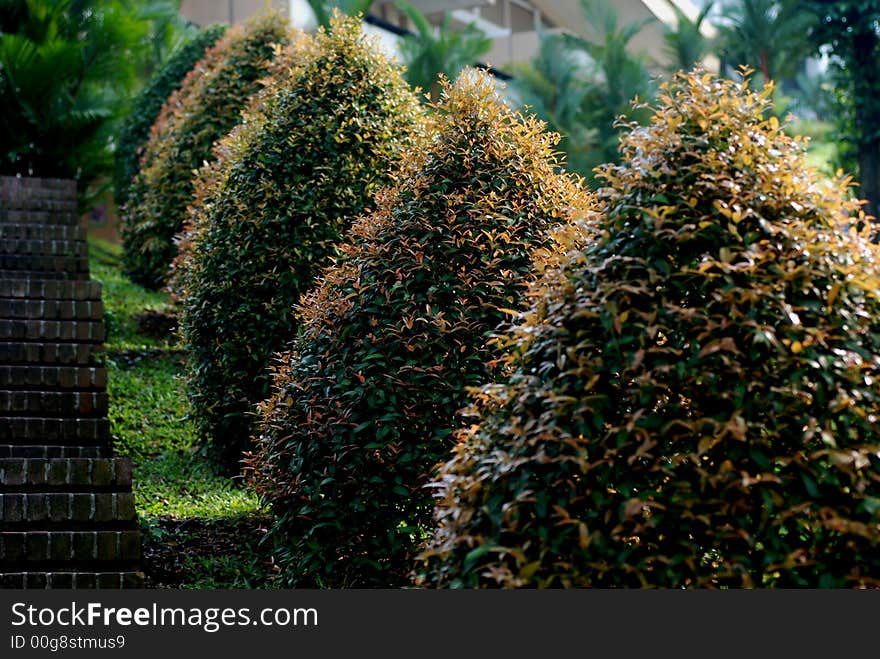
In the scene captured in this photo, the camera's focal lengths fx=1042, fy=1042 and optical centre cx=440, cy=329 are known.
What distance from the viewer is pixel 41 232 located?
10.9 meters

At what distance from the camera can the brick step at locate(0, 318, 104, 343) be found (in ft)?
25.9

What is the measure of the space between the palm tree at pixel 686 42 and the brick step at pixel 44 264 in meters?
14.0

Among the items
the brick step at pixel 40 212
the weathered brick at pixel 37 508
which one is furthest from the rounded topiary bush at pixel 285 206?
the brick step at pixel 40 212

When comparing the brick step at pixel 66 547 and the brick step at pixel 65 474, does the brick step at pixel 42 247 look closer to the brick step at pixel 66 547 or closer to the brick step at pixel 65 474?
the brick step at pixel 65 474

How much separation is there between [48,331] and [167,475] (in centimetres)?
156

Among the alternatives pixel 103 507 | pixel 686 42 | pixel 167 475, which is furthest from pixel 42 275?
pixel 686 42

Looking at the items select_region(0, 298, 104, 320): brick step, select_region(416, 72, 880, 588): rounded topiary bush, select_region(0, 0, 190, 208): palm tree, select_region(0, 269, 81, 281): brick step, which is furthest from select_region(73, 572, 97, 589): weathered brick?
select_region(0, 0, 190, 208): palm tree

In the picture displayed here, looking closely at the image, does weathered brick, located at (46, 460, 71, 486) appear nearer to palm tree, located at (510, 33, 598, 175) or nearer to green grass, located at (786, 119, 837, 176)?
palm tree, located at (510, 33, 598, 175)

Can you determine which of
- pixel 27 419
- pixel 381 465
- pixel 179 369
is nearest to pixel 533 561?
pixel 381 465

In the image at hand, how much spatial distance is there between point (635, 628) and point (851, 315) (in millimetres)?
1167

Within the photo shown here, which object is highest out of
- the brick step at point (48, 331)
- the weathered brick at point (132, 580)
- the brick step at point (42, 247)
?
the brick step at point (42, 247)

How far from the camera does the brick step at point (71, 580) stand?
477 centimetres

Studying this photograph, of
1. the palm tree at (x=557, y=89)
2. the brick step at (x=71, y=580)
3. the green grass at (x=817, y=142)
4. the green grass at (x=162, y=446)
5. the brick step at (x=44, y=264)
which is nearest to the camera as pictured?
the brick step at (x=71, y=580)

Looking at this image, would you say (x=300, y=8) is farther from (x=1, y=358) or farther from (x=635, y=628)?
(x=635, y=628)
